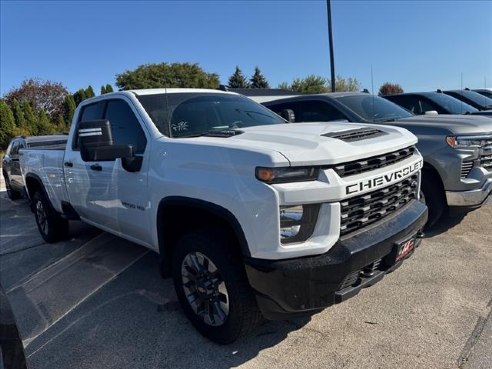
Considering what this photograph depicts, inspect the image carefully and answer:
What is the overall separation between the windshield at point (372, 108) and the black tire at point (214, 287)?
374cm

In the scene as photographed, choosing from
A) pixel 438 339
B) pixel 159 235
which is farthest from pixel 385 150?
pixel 159 235

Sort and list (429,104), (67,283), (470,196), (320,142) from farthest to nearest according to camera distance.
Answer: (429,104) → (470,196) → (67,283) → (320,142)

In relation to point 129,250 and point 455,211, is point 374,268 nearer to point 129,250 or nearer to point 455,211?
point 455,211

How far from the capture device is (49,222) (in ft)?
19.7

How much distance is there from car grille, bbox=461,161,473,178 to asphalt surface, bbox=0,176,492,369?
77 centimetres

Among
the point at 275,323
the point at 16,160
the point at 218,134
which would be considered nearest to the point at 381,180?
the point at 218,134

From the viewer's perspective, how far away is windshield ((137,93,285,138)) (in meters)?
3.68

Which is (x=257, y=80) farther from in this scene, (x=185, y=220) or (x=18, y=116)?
(x=185, y=220)

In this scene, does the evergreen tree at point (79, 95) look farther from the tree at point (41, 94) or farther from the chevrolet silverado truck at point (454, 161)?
the chevrolet silverado truck at point (454, 161)

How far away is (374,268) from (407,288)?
1.18m

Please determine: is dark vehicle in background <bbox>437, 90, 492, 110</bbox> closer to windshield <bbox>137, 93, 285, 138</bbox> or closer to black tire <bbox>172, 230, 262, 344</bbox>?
windshield <bbox>137, 93, 285, 138</bbox>

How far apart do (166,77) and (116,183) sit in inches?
2165

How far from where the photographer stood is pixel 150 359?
3.04 metres

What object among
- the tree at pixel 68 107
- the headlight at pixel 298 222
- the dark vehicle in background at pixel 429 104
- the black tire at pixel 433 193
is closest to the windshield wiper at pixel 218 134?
the headlight at pixel 298 222
